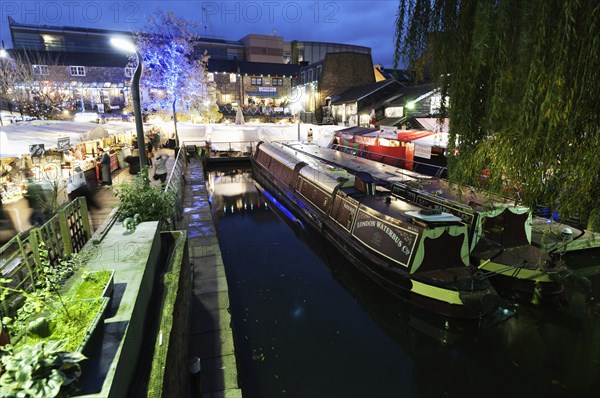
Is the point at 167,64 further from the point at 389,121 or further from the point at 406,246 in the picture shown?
the point at 406,246

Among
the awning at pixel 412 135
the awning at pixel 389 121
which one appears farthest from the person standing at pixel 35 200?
the awning at pixel 389 121

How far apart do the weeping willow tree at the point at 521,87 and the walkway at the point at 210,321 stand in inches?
186

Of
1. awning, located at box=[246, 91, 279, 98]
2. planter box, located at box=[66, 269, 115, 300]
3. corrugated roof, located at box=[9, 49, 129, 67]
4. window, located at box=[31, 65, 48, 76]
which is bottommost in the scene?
planter box, located at box=[66, 269, 115, 300]

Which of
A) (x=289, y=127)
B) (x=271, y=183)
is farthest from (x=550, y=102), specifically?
(x=289, y=127)

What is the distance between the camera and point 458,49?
3711 mm

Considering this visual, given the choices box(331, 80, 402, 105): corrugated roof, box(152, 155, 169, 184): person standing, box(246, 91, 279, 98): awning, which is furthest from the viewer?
box(246, 91, 279, 98): awning

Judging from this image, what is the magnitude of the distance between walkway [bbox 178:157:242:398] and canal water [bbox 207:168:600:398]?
1.13 metres

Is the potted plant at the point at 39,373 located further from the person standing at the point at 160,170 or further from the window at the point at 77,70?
the window at the point at 77,70

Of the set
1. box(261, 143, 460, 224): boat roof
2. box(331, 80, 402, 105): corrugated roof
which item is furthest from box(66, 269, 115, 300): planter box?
box(331, 80, 402, 105): corrugated roof

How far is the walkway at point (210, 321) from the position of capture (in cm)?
553

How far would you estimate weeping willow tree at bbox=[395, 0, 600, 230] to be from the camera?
2822mm

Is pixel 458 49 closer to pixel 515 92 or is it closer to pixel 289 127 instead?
pixel 515 92

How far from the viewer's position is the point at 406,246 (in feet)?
28.9

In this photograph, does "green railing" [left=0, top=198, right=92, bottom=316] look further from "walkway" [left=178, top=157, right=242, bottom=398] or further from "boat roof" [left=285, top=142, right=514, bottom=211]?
"boat roof" [left=285, top=142, right=514, bottom=211]
